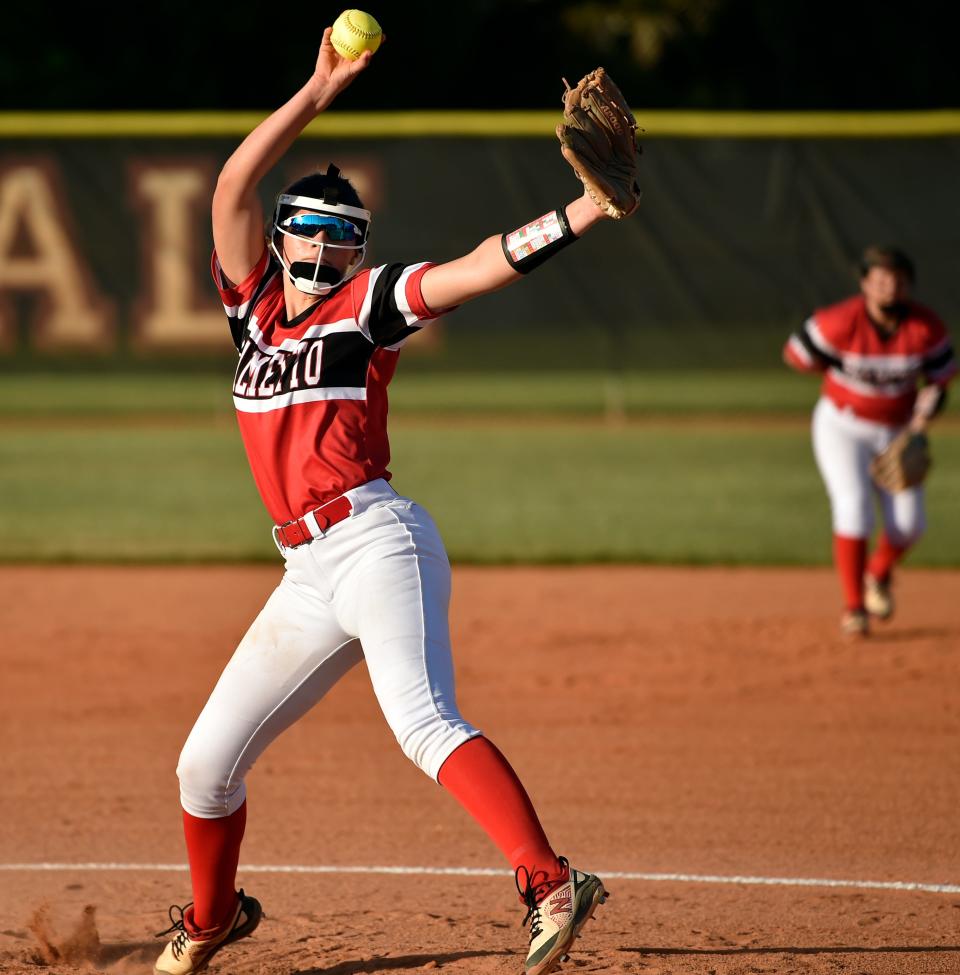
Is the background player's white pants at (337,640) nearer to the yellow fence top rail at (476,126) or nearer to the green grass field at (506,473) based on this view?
the green grass field at (506,473)

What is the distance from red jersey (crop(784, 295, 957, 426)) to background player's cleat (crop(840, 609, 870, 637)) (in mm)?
961

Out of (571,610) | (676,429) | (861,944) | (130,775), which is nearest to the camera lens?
(861,944)

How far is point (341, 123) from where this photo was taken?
15.2 metres

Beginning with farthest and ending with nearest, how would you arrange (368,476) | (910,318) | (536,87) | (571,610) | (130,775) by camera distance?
(536,87), (571,610), (910,318), (130,775), (368,476)

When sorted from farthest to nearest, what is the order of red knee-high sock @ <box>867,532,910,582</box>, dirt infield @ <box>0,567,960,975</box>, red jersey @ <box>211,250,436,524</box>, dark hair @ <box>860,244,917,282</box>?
red knee-high sock @ <box>867,532,910,582</box>, dark hair @ <box>860,244,917,282</box>, dirt infield @ <box>0,567,960,975</box>, red jersey @ <box>211,250,436,524</box>

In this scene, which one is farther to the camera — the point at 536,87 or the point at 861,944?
the point at 536,87

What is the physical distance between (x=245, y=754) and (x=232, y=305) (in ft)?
3.43

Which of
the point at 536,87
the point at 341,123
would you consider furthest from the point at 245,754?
the point at 536,87

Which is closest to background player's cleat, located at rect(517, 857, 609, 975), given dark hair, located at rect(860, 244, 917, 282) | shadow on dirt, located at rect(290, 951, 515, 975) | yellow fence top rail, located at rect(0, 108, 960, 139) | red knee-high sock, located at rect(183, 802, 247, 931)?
shadow on dirt, located at rect(290, 951, 515, 975)

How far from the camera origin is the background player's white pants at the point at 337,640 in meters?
3.36

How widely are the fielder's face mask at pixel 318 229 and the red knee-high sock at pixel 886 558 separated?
4.92 metres

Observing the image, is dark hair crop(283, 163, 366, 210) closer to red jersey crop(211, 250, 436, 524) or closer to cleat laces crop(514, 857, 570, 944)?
red jersey crop(211, 250, 436, 524)

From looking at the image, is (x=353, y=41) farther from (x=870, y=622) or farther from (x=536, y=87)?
(x=536, y=87)

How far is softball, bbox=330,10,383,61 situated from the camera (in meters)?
3.56
